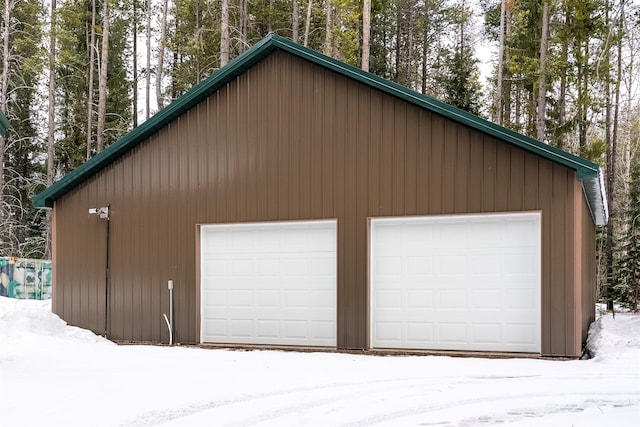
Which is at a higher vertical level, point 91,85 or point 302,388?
point 91,85

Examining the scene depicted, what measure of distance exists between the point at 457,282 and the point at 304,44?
16225 millimetres

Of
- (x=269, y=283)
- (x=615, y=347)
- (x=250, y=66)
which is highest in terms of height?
(x=250, y=66)

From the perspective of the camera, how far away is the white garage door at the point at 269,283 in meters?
9.48

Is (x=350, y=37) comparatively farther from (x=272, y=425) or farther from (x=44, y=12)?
(x=272, y=425)

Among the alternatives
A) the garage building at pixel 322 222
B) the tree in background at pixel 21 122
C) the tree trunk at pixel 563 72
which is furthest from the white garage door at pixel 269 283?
the tree in background at pixel 21 122

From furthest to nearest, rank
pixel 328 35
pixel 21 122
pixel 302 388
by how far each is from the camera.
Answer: pixel 21 122, pixel 328 35, pixel 302 388

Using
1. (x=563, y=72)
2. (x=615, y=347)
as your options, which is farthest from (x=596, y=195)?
(x=563, y=72)

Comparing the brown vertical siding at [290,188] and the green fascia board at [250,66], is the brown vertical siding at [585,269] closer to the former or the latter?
the brown vertical siding at [290,188]

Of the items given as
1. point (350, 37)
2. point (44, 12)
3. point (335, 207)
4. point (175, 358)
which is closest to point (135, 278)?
point (175, 358)

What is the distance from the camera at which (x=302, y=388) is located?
248 inches

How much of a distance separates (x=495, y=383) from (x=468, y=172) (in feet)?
10.5

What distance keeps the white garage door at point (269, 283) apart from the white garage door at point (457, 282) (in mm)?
784

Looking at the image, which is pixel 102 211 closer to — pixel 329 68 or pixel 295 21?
pixel 329 68

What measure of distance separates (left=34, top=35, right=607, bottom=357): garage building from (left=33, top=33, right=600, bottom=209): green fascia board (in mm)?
27
